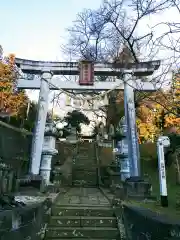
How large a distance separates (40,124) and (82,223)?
237 inches

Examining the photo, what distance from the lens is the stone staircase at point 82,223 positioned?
6.38 metres

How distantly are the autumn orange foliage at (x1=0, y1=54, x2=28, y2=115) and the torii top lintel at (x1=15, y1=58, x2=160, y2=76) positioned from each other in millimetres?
13038

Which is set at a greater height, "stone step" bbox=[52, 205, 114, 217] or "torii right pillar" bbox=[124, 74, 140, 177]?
"torii right pillar" bbox=[124, 74, 140, 177]

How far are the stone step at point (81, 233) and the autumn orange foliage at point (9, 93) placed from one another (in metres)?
19.8

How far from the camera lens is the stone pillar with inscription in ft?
39.4

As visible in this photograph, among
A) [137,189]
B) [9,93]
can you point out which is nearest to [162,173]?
[137,189]

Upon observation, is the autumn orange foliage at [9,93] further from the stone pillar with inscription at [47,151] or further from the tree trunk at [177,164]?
the tree trunk at [177,164]

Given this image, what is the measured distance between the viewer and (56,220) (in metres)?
6.88

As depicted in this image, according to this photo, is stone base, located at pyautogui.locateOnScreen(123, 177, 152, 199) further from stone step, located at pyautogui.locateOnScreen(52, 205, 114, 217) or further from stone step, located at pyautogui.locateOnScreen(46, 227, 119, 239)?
stone step, located at pyautogui.locateOnScreen(46, 227, 119, 239)

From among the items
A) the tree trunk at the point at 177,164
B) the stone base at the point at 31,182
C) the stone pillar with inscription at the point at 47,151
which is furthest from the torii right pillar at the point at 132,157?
the tree trunk at the point at 177,164

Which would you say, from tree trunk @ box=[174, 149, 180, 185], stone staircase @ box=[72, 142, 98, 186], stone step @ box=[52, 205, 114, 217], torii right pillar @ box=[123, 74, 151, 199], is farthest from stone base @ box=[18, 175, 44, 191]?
tree trunk @ box=[174, 149, 180, 185]

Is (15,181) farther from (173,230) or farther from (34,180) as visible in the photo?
(173,230)

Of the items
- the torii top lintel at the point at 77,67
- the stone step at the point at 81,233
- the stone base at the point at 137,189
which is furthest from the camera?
the torii top lintel at the point at 77,67

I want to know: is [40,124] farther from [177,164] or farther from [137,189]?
[177,164]
